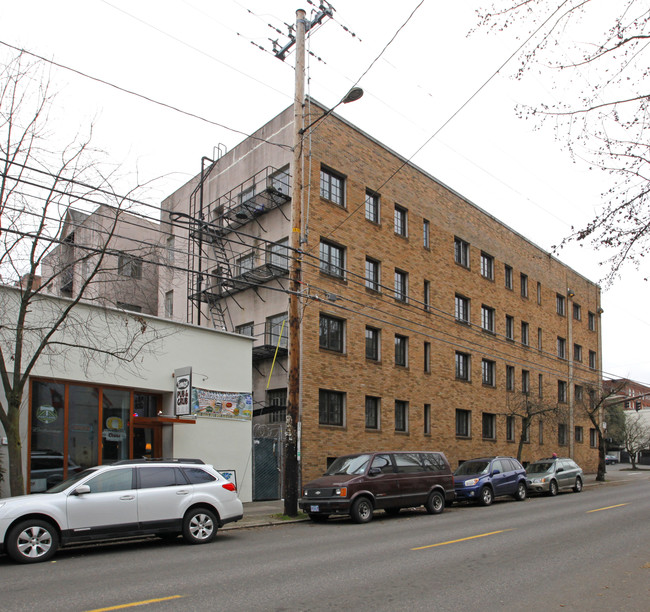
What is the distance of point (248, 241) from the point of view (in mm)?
26812

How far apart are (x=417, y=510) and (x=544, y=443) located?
22.0 m

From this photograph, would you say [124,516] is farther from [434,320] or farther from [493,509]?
[434,320]

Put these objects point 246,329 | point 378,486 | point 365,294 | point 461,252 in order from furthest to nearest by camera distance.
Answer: point 461,252 < point 365,294 < point 246,329 < point 378,486

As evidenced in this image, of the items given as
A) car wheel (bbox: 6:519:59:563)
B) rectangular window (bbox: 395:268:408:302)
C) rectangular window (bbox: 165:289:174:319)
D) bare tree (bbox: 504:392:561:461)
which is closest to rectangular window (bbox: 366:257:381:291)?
rectangular window (bbox: 395:268:408:302)

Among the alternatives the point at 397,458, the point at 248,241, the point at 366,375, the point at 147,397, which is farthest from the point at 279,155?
the point at 397,458

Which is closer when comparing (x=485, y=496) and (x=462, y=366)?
(x=485, y=496)

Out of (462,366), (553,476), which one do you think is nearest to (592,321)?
(462,366)

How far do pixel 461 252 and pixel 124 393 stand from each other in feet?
66.4

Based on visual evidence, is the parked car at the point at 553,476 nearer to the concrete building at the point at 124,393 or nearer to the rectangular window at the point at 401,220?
the rectangular window at the point at 401,220

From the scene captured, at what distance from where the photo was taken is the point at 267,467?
21.5m

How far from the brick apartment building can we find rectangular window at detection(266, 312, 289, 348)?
5 cm

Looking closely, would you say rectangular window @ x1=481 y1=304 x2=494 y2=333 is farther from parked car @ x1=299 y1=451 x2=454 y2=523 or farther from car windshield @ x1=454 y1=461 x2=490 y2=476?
parked car @ x1=299 y1=451 x2=454 y2=523

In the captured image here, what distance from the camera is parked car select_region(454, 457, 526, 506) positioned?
68.3 ft

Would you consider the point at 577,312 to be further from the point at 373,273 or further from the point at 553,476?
the point at 373,273
